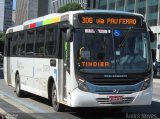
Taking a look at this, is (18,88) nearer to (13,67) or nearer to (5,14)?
(13,67)

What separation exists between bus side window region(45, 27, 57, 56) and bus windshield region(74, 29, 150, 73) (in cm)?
176

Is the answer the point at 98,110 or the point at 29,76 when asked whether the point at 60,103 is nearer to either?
the point at 98,110

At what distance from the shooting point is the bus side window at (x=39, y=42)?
15.2 meters

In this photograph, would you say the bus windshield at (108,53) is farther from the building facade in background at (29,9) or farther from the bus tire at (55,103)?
the building facade in background at (29,9)

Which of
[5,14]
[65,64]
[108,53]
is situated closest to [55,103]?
[65,64]

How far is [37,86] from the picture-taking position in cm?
1585

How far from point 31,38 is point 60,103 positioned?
4.04 m

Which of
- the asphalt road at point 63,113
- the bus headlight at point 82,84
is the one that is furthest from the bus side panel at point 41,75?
the bus headlight at point 82,84

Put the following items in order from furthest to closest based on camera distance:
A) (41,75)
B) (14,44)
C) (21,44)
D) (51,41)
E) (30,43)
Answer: (14,44) < (21,44) < (30,43) < (41,75) < (51,41)

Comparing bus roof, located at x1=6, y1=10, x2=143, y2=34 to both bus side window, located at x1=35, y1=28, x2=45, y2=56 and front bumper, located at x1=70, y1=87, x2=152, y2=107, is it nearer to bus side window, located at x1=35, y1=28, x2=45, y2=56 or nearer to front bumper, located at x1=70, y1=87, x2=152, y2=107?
bus side window, located at x1=35, y1=28, x2=45, y2=56

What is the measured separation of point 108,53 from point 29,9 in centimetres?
16088

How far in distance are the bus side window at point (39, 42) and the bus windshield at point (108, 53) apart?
3.19m

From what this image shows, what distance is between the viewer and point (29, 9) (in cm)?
17100

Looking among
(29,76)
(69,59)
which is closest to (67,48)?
(69,59)
